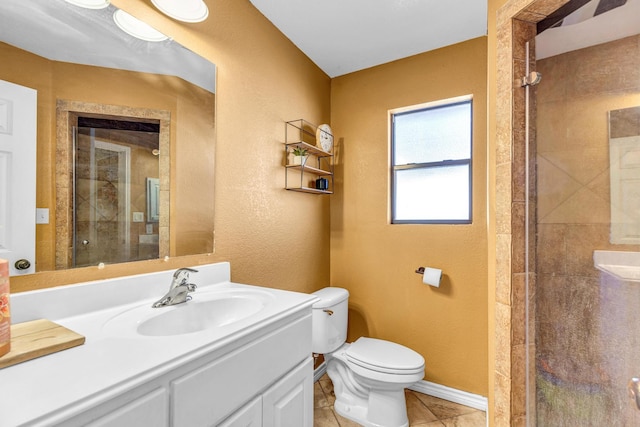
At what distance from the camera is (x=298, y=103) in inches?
82.7

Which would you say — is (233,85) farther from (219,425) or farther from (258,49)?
(219,425)

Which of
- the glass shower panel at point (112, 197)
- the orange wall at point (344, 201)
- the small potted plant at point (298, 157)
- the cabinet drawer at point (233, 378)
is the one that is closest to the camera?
the cabinet drawer at point (233, 378)

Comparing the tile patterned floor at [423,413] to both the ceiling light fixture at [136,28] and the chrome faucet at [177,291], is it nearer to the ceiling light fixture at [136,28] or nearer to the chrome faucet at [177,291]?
the chrome faucet at [177,291]

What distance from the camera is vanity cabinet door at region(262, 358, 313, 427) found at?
967 mm

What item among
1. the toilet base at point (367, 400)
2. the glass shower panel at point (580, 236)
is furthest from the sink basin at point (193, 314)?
the glass shower panel at point (580, 236)

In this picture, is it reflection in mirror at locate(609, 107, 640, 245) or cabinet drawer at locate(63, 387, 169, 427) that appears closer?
cabinet drawer at locate(63, 387, 169, 427)

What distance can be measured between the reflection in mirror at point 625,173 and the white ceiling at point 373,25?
1.02 meters

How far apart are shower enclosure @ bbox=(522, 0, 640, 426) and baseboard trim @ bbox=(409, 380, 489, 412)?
0.80 m

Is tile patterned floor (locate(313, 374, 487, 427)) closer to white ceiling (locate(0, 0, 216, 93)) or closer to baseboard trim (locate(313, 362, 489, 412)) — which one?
baseboard trim (locate(313, 362, 489, 412))

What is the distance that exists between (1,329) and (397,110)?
92.0 inches

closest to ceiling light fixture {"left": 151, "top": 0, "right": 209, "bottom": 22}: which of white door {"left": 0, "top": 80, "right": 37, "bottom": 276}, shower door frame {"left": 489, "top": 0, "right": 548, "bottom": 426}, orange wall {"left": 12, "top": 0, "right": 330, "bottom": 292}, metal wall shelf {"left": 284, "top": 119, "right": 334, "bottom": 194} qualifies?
orange wall {"left": 12, "top": 0, "right": 330, "bottom": 292}

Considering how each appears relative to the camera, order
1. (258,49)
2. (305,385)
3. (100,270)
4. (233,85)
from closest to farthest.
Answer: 1. (100,270)
2. (305,385)
3. (233,85)
4. (258,49)

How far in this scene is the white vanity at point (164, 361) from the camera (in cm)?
53

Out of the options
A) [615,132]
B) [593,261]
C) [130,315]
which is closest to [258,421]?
[130,315]
